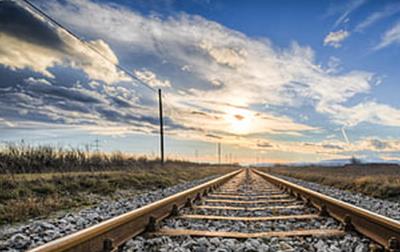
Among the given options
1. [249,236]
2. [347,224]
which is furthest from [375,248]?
[249,236]

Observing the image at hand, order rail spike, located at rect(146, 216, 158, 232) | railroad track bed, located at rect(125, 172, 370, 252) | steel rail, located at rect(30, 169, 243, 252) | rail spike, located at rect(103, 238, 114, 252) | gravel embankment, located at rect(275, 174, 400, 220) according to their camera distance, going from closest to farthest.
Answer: steel rail, located at rect(30, 169, 243, 252), rail spike, located at rect(103, 238, 114, 252), railroad track bed, located at rect(125, 172, 370, 252), rail spike, located at rect(146, 216, 158, 232), gravel embankment, located at rect(275, 174, 400, 220)

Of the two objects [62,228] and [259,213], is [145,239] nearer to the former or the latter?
[62,228]

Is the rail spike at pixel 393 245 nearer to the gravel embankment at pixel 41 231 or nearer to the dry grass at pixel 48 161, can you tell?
the gravel embankment at pixel 41 231

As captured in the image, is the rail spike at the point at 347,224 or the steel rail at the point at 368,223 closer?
the steel rail at the point at 368,223

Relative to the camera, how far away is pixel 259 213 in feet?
19.7

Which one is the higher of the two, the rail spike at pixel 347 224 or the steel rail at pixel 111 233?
the steel rail at pixel 111 233

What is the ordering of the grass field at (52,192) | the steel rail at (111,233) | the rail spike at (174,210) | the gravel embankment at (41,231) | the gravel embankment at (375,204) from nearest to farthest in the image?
the steel rail at (111,233), the gravel embankment at (41,231), the rail spike at (174,210), the grass field at (52,192), the gravel embankment at (375,204)

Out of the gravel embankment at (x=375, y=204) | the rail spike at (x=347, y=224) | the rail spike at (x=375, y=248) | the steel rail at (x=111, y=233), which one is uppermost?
the steel rail at (x=111, y=233)

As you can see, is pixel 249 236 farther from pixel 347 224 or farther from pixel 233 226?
pixel 347 224

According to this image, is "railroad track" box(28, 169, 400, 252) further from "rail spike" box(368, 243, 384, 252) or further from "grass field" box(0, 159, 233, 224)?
"grass field" box(0, 159, 233, 224)

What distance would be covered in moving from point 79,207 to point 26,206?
1.23m

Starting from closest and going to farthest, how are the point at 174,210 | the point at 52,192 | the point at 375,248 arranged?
the point at 375,248
the point at 174,210
the point at 52,192

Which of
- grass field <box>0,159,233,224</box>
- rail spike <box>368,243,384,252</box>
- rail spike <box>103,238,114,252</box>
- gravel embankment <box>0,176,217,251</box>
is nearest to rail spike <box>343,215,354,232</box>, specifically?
rail spike <box>368,243,384,252</box>

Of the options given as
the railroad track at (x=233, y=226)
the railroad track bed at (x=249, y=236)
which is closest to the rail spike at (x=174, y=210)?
the railroad track at (x=233, y=226)
